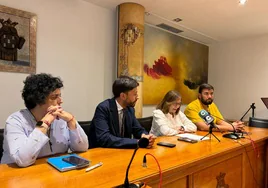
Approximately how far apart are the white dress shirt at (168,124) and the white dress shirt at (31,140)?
100 cm

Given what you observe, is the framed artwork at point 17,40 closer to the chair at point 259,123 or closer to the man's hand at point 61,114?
the man's hand at point 61,114

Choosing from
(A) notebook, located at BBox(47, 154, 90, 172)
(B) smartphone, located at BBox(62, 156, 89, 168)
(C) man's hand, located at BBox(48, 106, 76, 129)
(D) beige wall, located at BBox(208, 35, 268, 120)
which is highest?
(D) beige wall, located at BBox(208, 35, 268, 120)

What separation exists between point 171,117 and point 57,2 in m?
1.98

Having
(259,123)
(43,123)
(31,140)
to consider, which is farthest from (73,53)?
(259,123)

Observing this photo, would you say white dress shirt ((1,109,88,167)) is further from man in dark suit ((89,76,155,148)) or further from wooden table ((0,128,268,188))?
man in dark suit ((89,76,155,148))

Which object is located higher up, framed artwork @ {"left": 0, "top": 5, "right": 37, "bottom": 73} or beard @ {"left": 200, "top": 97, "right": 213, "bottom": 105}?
framed artwork @ {"left": 0, "top": 5, "right": 37, "bottom": 73}

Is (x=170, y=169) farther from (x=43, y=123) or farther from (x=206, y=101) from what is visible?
(x=206, y=101)

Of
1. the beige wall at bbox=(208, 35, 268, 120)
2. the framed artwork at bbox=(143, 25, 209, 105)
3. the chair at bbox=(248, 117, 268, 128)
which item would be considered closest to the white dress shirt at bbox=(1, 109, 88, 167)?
the framed artwork at bbox=(143, 25, 209, 105)

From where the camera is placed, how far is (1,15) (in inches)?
88.9

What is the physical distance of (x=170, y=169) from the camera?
3.94 ft

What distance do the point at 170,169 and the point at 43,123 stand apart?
772mm

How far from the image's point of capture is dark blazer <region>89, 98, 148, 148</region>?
1.62 metres

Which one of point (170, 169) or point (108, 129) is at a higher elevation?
point (108, 129)

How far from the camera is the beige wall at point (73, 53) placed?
244 cm
